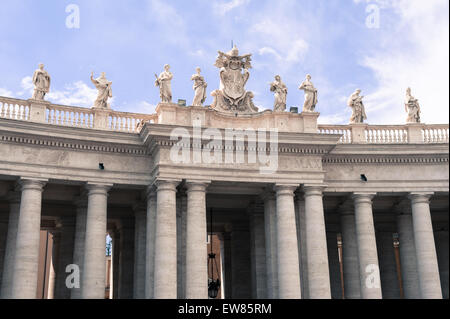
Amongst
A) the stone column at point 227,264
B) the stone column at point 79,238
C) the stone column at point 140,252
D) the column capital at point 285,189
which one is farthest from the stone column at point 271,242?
the stone column at point 79,238

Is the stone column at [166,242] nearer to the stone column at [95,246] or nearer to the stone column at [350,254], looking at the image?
the stone column at [95,246]

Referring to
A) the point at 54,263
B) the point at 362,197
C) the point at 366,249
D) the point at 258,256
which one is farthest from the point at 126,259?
the point at 362,197

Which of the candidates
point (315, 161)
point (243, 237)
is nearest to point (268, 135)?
point (315, 161)

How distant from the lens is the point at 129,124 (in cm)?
4078

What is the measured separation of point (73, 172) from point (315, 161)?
621 inches

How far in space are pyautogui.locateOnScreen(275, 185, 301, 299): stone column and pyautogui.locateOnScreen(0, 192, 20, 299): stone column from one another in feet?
53.3

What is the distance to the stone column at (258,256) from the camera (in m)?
40.9

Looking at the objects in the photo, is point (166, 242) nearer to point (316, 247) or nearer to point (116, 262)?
point (316, 247)

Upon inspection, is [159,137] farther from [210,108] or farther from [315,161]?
[315,161]

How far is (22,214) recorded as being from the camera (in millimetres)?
35531

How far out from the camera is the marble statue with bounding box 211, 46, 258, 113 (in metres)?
42.0

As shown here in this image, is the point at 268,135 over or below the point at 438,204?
over

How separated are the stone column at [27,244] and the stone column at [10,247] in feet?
3.75

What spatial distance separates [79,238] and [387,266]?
25.2 m
